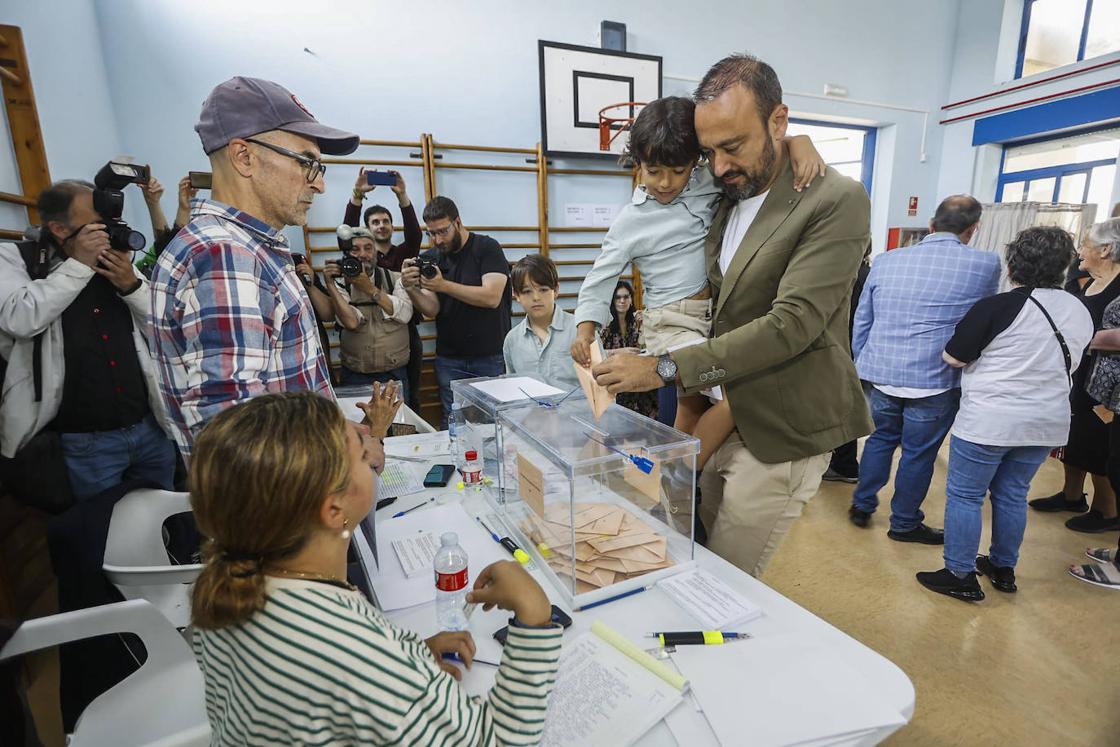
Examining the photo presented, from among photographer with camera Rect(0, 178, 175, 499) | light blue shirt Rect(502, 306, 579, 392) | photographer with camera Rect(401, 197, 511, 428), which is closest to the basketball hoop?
photographer with camera Rect(401, 197, 511, 428)

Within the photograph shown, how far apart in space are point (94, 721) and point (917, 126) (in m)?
8.03

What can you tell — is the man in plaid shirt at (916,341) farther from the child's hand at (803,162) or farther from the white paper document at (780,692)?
the white paper document at (780,692)

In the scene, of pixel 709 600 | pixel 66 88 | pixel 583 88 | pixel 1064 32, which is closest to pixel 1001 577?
pixel 709 600

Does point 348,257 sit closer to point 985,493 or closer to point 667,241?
point 667,241

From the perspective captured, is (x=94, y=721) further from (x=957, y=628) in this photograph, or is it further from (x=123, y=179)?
(x=957, y=628)

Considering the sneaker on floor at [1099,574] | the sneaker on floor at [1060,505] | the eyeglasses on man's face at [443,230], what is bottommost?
the sneaker on floor at [1060,505]

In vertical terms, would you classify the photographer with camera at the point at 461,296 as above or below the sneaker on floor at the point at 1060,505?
above

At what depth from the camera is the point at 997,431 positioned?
7.24 feet

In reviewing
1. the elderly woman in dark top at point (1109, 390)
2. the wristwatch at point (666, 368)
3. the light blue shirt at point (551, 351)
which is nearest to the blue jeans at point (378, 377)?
the light blue shirt at point (551, 351)

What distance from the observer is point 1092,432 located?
2938 millimetres

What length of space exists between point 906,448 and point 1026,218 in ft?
14.4

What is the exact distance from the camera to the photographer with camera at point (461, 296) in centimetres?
324

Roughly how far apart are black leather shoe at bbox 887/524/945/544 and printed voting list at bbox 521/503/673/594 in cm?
239

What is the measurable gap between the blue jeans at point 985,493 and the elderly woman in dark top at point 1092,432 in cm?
92
